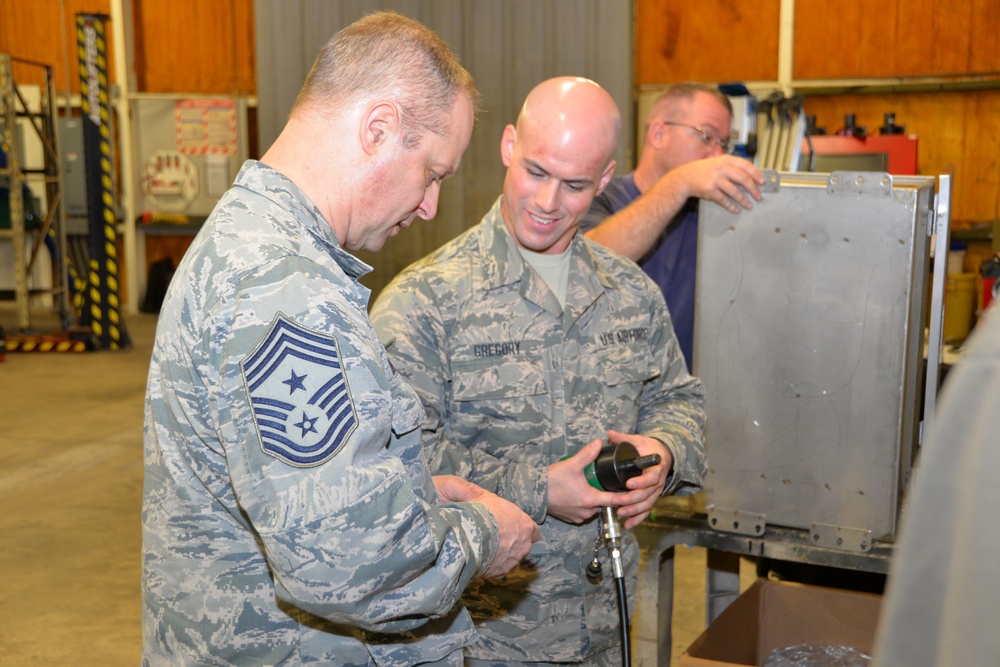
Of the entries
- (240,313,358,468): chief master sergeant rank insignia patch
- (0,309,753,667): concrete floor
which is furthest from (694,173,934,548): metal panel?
(0,309,753,667): concrete floor

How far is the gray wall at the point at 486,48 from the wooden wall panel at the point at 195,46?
14.5 ft

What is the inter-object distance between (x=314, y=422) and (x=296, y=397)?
0.10ft

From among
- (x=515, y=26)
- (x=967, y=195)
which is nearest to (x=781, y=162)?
(x=515, y=26)

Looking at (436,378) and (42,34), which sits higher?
(42,34)

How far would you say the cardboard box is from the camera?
184 centimetres

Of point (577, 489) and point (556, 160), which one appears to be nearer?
point (577, 489)

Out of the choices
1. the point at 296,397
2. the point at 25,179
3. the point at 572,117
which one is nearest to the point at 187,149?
the point at 25,179

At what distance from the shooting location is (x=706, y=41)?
23.1 feet

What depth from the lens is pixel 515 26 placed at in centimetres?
443

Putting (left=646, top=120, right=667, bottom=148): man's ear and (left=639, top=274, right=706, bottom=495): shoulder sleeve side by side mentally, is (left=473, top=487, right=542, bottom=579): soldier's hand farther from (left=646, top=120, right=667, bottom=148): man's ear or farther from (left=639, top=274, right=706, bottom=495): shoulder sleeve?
(left=646, top=120, right=667, bottom=148): man's ear

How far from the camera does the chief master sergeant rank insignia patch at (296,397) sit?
3.05ft

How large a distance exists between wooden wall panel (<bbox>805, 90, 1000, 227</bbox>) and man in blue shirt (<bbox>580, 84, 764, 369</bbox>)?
4.00m

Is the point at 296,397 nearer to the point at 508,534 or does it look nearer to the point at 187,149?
the point at 508,534

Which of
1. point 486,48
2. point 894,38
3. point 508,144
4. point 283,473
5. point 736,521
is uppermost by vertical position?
point 894,38
